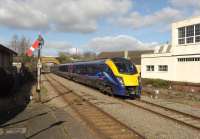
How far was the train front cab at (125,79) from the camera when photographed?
19.8 metres

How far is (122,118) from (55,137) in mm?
4310

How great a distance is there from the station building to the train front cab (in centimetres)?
1598

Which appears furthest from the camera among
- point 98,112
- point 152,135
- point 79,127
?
point 98,112

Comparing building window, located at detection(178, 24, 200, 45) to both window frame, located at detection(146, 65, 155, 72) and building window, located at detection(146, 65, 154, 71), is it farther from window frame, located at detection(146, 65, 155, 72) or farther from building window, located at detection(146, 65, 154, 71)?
building window, located at detection(146, 65, 154, 71)

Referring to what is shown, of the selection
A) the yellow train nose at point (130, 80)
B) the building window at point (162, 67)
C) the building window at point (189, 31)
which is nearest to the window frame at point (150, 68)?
the building window at point (162, 67)

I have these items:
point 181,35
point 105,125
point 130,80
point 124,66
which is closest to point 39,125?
point 105,125

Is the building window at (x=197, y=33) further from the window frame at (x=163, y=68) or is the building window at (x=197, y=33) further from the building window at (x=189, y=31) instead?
Result: the window frame at (x=163, y=68)

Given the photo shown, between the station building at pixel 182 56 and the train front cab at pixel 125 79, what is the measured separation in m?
16.0

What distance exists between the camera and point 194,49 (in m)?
35.6

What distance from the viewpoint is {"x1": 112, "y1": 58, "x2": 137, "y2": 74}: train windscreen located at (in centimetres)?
2067

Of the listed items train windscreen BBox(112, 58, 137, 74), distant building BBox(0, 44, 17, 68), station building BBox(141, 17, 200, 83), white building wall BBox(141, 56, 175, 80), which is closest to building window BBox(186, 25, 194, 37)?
station building BBox(141, 17, 200, 83)

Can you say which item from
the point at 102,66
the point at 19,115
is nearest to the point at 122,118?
the point at 19,115

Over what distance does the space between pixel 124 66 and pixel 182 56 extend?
1836cm

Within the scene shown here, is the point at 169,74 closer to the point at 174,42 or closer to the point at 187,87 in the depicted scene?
the point at 174,42
